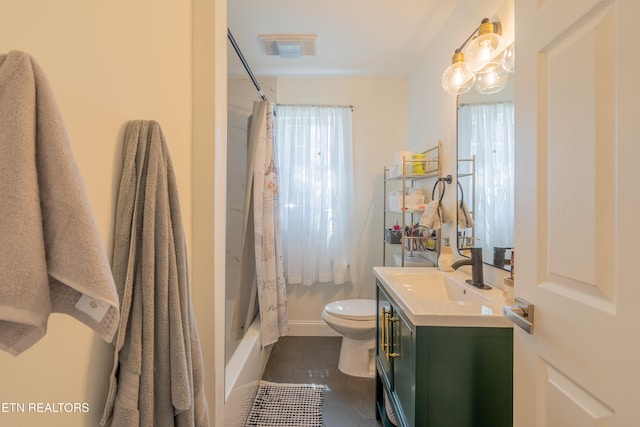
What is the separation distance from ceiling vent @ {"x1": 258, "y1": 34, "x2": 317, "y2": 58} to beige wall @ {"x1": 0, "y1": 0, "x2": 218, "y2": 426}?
141 centimetres

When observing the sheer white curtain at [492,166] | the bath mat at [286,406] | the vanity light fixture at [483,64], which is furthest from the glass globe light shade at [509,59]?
the bath mat at [286,406]

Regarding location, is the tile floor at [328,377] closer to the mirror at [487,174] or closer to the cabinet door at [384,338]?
the cabinet door at [384,338]

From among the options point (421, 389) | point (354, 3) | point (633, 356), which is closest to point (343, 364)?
point (421, 389)

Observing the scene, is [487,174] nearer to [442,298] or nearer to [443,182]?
[443,182]

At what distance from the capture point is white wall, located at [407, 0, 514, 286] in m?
1.47

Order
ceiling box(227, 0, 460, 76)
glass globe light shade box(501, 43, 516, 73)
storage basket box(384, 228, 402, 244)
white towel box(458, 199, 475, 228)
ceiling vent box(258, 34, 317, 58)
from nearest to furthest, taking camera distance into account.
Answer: glass globe light shade box(501, 43, 516, 73)
white towel box(458, 199, 475, 228)
ceiling box(227, 0, 460, 76)
ceiling vent box(258, 34, 317, 58)
storage basket box(384, 228, 402, 244)

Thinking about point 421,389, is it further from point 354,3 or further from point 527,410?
point 354,3

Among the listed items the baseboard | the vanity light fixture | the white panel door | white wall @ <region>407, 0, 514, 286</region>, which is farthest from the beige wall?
the baseboard

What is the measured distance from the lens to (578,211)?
617mm

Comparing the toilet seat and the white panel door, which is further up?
the white panel door

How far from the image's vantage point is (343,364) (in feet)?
7.32

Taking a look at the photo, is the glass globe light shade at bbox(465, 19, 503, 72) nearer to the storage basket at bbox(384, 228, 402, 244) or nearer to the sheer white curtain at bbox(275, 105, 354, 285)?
the storage basket at bbox(384, 228, 402, 244)

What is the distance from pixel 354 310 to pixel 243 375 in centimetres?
91

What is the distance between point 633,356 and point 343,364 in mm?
1992
